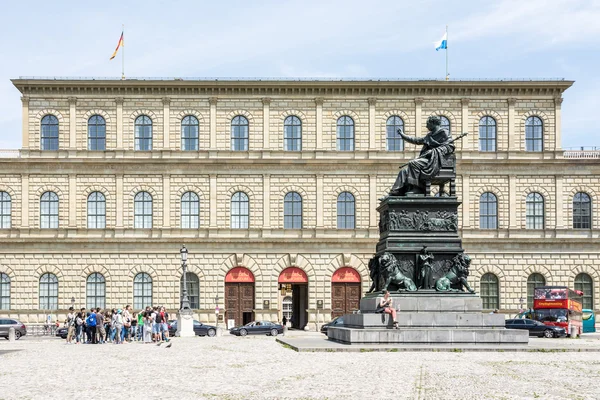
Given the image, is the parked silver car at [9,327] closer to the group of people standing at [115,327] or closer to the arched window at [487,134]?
Result: the group of people standing at [115,327]

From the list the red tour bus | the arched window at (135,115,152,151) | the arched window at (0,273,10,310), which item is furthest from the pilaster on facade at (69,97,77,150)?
the red tour bus

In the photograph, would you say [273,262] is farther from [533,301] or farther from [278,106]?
[533,301]

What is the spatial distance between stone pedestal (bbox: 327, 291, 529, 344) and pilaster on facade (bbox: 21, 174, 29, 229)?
40.3 m

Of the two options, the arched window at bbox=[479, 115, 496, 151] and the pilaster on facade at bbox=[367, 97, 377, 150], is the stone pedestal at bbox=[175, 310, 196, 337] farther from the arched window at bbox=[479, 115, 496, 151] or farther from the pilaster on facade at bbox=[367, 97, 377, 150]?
the arched window at bbox=[479, 115, 496, 151]

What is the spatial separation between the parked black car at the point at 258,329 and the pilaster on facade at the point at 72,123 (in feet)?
60.3

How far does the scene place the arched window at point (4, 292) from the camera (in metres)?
63.5

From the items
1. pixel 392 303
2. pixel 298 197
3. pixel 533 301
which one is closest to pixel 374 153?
pixel 298 197

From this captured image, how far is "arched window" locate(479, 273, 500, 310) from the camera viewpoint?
64.9m

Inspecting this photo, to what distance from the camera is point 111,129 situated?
65125 millimetres

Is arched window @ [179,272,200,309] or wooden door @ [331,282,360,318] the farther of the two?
wooden door @ [331,282,360,318]

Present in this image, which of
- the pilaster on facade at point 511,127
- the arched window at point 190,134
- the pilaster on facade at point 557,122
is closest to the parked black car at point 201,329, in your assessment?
the arched window at point 190,134

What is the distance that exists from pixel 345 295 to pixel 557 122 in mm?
19071

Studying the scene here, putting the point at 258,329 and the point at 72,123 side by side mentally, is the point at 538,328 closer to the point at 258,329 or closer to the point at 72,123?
the point at 258,329

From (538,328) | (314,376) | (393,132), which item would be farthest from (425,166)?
(393,132)
